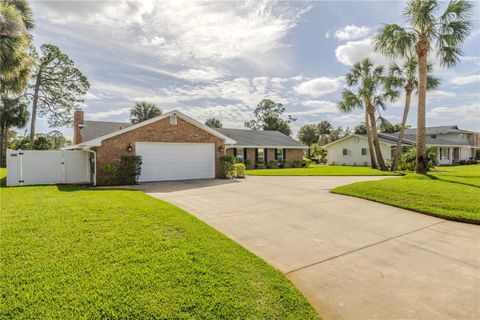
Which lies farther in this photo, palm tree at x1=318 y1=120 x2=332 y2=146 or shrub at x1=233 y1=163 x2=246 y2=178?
palm tree at x1=318 y1=120 x2=332 y2=146

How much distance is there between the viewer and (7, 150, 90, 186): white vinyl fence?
1242 centimetres

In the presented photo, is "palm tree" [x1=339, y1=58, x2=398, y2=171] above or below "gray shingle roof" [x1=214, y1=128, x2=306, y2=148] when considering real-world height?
above

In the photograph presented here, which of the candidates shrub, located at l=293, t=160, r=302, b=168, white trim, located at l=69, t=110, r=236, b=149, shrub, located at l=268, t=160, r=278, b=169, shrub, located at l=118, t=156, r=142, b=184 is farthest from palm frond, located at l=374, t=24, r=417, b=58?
shrub, located at l=293, t=160, r=302, b=168

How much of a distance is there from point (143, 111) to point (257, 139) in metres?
22.1

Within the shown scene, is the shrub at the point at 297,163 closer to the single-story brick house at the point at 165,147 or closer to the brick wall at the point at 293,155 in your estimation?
the brick wall at the point at 293,155

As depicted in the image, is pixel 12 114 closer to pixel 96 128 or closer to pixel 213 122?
pixel 96 128

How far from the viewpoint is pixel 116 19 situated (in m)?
10.5

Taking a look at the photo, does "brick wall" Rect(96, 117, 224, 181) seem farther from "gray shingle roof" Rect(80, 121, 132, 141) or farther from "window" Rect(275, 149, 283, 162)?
"window" Rect(275, 149, 283, 162)

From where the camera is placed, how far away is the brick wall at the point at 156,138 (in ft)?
42.0

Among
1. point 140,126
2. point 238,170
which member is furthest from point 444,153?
point 140,126

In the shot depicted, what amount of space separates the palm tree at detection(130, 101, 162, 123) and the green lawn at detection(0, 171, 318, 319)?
125ft

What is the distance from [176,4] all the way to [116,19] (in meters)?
2.97

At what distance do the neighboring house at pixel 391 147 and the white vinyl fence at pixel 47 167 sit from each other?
26.3 metres

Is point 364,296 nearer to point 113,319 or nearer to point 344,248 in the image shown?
point 344,248
